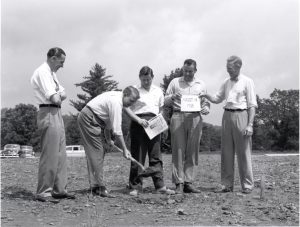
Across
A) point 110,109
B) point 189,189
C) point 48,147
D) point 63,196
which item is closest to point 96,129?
point 110,109

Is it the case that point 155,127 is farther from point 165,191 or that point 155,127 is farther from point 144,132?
point 165,191

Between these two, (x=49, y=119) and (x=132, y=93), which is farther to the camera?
(x=132, y=93)

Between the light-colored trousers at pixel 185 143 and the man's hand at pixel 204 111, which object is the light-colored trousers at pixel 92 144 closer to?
the light-colored trousers at pixel 185 143

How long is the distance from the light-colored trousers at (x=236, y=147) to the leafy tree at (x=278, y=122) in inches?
2804

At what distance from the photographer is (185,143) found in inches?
303

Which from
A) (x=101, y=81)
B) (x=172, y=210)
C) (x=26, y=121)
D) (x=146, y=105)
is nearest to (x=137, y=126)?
(x=146, y=105)

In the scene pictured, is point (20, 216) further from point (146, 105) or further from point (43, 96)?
point (146, 105)

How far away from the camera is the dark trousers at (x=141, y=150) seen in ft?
23.8

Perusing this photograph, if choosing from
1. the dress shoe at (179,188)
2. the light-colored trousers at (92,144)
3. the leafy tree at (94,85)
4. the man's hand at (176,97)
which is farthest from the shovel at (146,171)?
the leafy tree at (94,85)

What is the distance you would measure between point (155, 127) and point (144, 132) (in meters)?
0.24

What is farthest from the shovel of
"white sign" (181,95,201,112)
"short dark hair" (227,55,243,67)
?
"short dark hair" (227,55,243,67)

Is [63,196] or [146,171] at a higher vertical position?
[146,171]

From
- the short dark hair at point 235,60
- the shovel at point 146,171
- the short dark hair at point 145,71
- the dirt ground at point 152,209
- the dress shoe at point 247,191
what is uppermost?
the short dark hair at point 235,60

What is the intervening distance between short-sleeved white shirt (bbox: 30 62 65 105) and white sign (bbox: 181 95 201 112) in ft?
7.00
